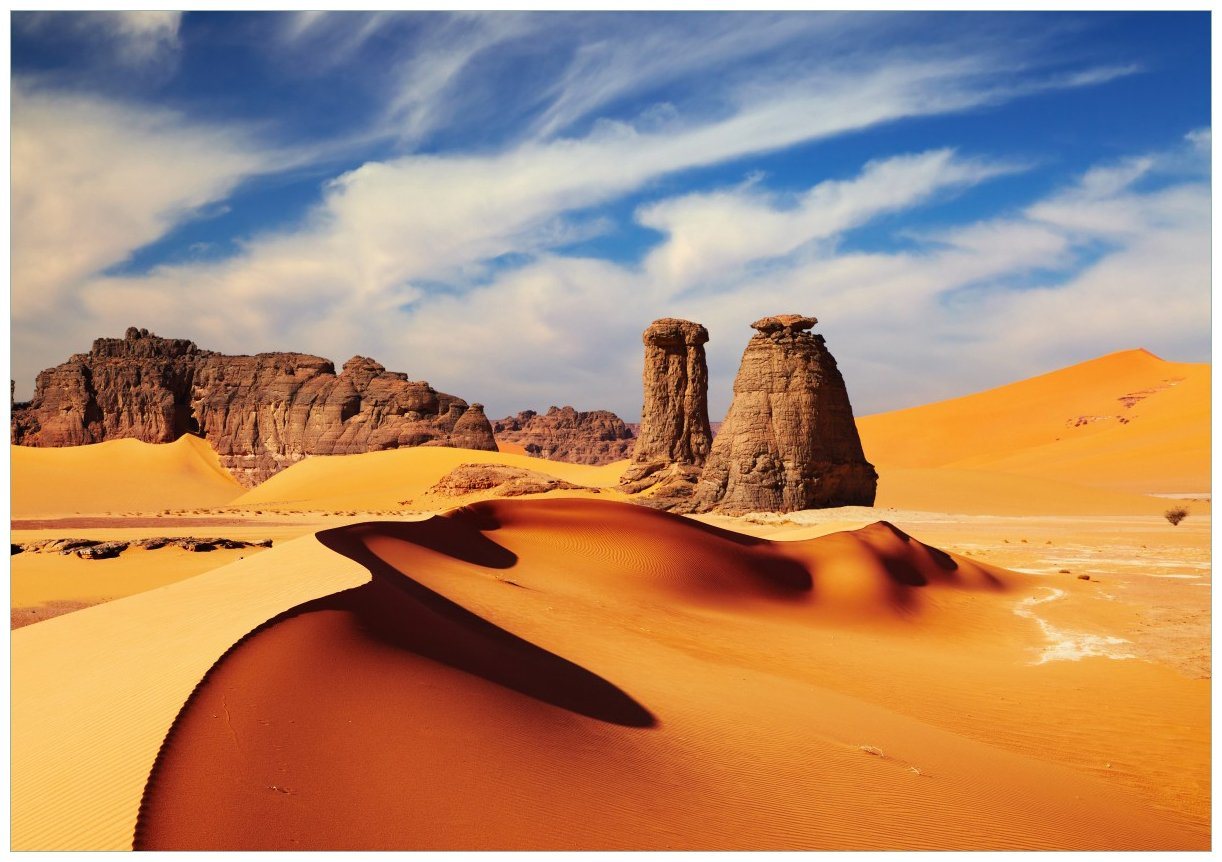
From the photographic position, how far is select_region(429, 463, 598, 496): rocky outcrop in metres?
37.2

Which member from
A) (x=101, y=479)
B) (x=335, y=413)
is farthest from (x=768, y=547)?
(x=101, y=479)

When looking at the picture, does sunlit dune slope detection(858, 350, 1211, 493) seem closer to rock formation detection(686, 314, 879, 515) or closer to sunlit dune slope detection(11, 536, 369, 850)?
rock formation detection(686, 314, 879, 515)

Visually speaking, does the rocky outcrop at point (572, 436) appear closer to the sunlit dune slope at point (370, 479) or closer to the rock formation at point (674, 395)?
the sunlit dune slope at point (370, 479)

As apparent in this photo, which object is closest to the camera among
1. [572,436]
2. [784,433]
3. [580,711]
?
[580,711]

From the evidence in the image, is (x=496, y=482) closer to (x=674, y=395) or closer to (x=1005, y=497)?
(x=674, y=395)

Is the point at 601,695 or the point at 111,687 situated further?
the point at 601,695

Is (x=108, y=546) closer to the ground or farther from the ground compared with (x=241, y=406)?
closer to the ground

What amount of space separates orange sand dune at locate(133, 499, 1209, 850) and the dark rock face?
164ft

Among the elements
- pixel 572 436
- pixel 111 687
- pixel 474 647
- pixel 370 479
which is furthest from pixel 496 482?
pixel 572 436

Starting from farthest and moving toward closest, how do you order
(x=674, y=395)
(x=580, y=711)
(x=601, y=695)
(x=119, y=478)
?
(x=119, y=478)
(x=674, y=395)
(x=601, y=695)
(x=580, y=711)

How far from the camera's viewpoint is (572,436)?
125 meters

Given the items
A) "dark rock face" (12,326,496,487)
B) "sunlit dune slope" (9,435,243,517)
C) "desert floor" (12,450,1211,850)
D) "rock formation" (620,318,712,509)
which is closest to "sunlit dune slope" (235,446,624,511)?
"dark rock face" (12,326,496,487)

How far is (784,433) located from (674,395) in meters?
12.1

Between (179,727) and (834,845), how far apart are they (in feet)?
12.3
